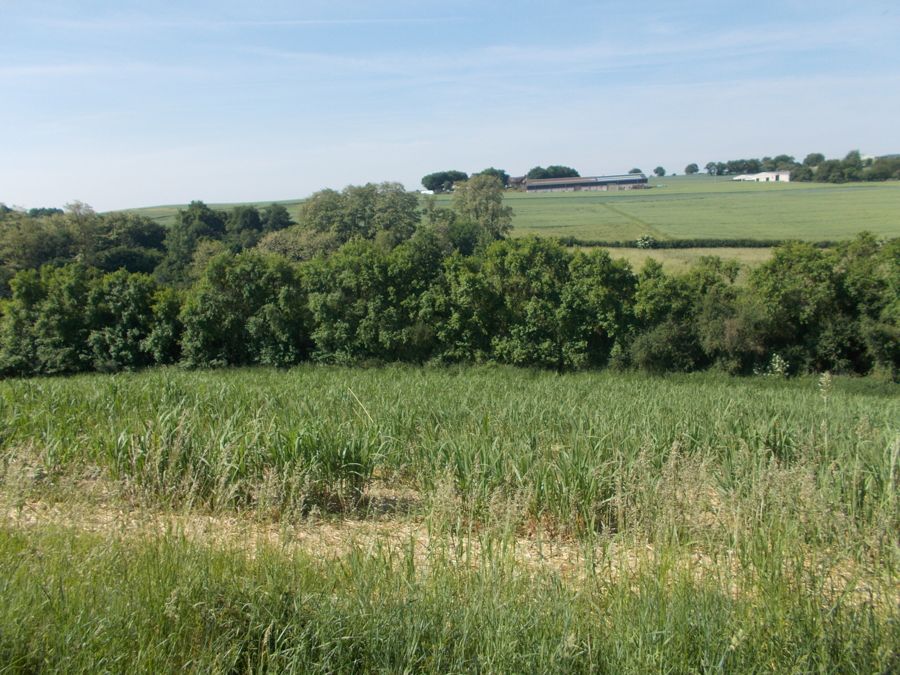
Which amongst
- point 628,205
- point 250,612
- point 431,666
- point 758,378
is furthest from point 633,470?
point 628,205

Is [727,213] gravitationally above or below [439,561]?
above

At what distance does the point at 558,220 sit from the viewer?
238ft

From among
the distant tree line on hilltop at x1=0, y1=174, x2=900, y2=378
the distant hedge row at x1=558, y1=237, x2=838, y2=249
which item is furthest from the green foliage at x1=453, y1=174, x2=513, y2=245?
the distant tree line on hilltop at x1=0, y1=174, x2=900, y2=378

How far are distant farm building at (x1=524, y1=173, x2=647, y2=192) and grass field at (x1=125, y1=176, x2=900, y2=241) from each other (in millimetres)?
15954

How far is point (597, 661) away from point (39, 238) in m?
55.7

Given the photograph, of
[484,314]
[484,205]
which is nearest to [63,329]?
[484,314]

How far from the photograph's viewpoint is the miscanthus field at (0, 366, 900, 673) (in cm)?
330

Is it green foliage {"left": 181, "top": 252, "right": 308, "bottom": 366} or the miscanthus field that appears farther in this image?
green foliage {"left": 181, "top": 252, "right": 308, "bottom": 366}

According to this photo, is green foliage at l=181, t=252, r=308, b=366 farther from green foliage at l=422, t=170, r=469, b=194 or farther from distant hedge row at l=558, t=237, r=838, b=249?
green foliage at l=422, t=170, r=469, b=194

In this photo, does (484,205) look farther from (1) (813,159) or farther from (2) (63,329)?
(1) (813,159)

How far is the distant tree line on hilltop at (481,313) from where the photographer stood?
26641 millimetres

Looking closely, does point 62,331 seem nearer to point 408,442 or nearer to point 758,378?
point 408,442

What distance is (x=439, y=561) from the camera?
422cm

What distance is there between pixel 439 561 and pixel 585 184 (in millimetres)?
120829
